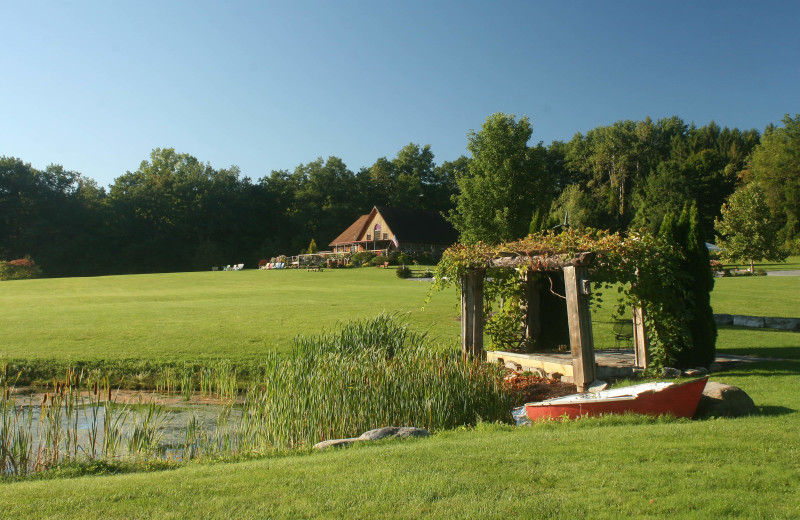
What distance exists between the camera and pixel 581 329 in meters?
10.0

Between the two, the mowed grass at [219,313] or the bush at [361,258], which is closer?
the mowed grass at [219,313]

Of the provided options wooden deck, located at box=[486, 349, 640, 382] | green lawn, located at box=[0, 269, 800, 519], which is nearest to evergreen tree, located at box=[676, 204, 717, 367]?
wooden deck, located at box=[486, 349, 640, 382]

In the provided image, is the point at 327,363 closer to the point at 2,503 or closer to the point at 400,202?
the point at 2,503

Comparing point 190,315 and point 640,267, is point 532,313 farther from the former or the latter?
point 190,315

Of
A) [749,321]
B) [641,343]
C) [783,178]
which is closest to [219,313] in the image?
[641,343]

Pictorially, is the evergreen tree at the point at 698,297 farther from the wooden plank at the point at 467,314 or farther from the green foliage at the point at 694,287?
the wooden plank at the point at 467,314

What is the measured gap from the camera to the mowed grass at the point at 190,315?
14383mm

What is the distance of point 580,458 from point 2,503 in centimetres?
466

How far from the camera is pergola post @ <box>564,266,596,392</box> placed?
999 centimetres

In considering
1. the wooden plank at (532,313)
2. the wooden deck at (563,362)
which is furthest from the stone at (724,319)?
the wooden plank at (532,313)

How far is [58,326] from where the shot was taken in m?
17.2

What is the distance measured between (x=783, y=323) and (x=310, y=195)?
66.7 metres

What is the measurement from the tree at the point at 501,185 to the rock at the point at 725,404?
21.8 meters

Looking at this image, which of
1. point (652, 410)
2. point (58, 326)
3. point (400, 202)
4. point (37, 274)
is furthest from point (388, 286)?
point (400, 202)
